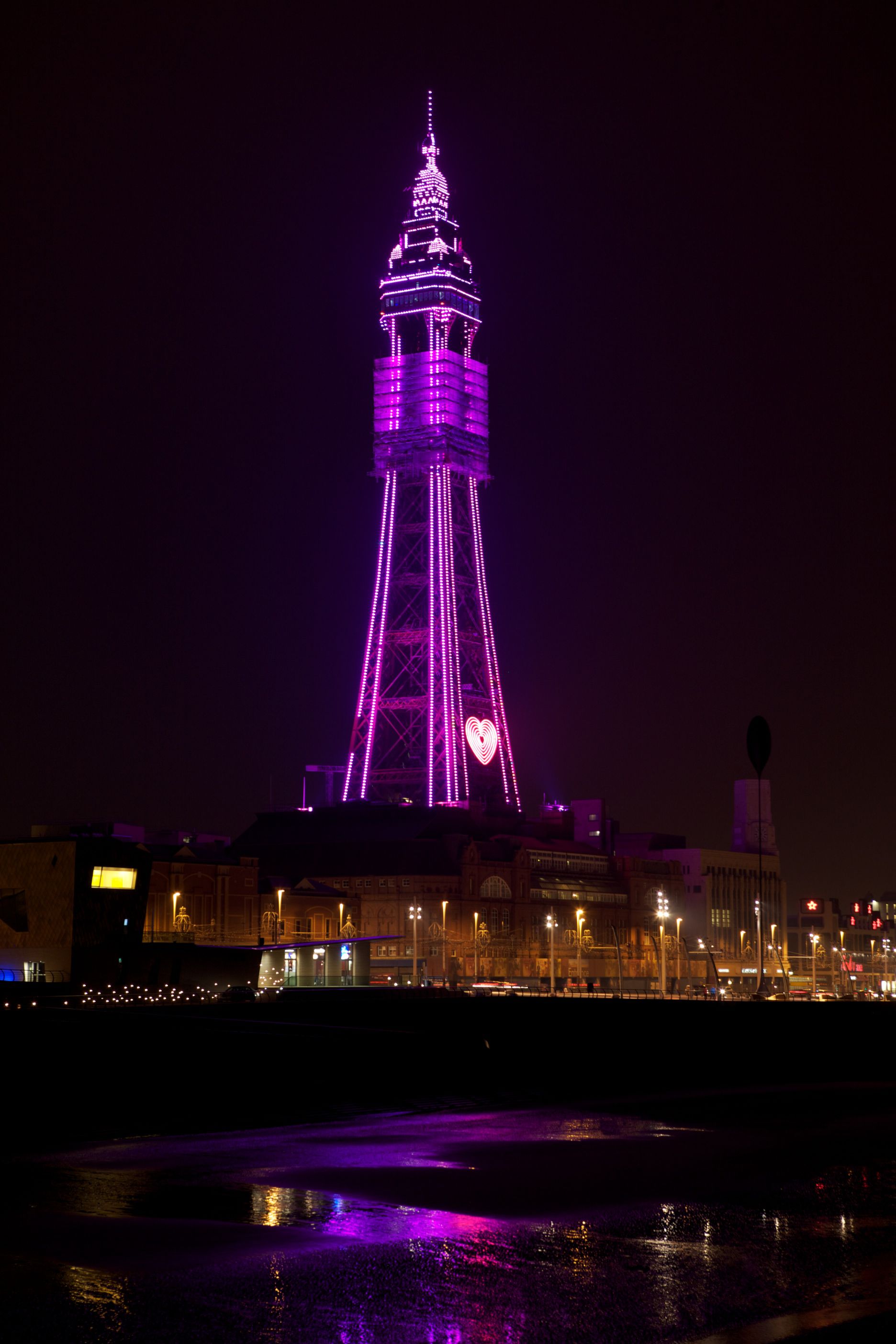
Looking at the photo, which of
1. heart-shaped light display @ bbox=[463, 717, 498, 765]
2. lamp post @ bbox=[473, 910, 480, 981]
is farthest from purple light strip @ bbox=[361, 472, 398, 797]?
lamp post @ bbox=[473, 910, 480, 981]

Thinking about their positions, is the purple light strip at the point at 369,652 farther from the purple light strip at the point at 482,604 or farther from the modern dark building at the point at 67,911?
the modern dark building at the point at 67,911

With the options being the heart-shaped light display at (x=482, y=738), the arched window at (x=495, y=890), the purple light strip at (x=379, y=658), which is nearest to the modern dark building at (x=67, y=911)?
the arched window at (x=495, y=890)

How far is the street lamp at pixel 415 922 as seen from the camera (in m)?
150

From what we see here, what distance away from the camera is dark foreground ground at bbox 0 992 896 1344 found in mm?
17359

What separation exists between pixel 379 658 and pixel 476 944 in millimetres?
35735

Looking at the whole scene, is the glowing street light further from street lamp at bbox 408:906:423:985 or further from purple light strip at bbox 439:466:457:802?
Answer: purple light strip at bbox 439:466:457:802

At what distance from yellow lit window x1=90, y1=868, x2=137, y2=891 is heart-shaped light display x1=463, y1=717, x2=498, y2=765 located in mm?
97206

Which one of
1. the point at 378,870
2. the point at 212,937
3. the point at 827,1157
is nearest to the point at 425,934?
the point at 378,870

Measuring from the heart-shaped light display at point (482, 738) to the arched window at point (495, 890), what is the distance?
16.1 metres

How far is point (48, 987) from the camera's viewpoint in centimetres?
7831

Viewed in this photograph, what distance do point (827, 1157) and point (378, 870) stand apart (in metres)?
148

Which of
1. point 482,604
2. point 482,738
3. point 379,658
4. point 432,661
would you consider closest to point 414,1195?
point 432,661

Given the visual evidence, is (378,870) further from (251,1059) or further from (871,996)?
(251,1059)

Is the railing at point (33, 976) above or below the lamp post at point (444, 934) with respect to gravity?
below
